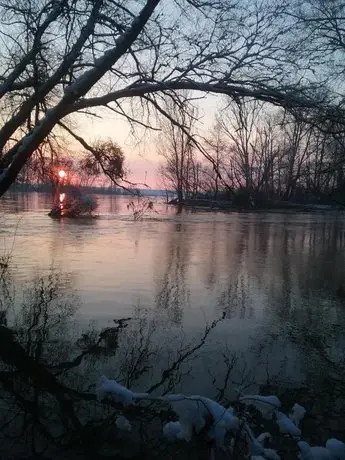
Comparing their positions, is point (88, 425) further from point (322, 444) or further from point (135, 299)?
point (135, 299)

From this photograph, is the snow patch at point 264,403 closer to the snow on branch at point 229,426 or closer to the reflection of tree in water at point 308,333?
the snow on branch at point 229,426

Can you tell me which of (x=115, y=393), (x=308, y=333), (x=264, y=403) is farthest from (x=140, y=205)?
(x=264, y=403)

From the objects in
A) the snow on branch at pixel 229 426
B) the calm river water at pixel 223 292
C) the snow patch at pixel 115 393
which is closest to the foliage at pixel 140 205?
the calm river water at pixel 223 292

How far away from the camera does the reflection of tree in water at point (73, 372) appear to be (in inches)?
155

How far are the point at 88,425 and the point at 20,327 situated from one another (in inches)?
122

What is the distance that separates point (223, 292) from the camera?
31.6 ft

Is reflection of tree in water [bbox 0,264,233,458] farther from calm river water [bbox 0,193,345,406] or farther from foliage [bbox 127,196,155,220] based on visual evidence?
foliage [bbox 127,196,155,220]

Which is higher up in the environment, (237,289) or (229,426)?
(229,426)

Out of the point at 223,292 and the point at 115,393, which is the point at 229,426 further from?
the point at 223,292

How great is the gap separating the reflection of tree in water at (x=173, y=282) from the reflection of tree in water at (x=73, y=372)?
27.3 inches

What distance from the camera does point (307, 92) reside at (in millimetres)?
8703

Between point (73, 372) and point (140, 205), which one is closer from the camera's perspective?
point (73, 372)

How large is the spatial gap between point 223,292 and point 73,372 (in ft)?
16.0

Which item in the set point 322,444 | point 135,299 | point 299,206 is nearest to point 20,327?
point 135,299
